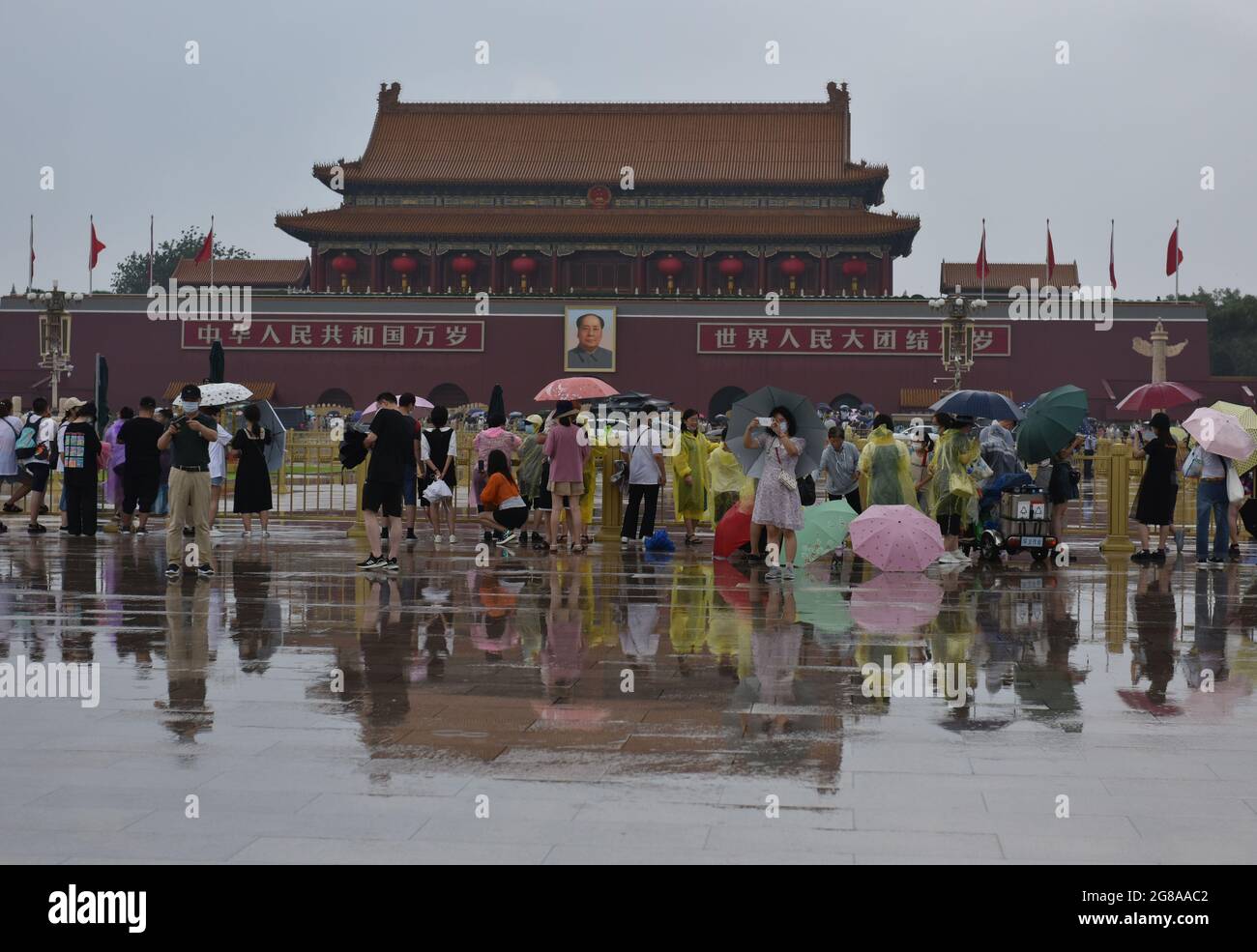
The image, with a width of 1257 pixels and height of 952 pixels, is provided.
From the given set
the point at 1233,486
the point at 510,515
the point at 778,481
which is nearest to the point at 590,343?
the point at 510,515

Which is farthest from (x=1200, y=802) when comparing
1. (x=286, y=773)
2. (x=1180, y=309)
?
(x=1180, y=309)

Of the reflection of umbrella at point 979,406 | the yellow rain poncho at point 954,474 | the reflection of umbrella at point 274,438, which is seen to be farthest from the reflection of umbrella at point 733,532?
the reflection of umbrella at point 274,438

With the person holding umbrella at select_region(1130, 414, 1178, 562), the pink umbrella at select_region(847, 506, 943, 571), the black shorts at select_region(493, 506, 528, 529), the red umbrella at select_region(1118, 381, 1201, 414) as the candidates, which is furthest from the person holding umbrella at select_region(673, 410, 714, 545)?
the red umbrella at select_region(1118, 381, 1201, 414)

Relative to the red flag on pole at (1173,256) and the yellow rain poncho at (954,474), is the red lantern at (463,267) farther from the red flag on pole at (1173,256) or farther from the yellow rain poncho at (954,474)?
the yellow rain poncho at (954,474)

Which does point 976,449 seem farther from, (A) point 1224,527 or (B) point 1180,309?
(B) point 1180,309

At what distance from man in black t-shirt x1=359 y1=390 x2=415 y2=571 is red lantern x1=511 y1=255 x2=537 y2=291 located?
32350mm

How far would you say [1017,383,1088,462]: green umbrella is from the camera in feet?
40.0

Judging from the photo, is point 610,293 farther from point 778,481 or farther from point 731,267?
point 778,481

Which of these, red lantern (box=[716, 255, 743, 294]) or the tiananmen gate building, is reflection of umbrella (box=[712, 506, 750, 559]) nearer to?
the tiananmen gate building

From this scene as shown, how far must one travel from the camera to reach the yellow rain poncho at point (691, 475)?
13938 millimetres

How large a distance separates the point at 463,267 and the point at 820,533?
32.8 m

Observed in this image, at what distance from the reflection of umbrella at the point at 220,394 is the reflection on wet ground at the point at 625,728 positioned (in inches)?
80.7

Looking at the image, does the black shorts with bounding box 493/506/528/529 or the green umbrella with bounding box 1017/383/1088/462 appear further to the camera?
the black shorts with bounding box 493/506/528/529

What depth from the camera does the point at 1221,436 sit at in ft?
38.6
